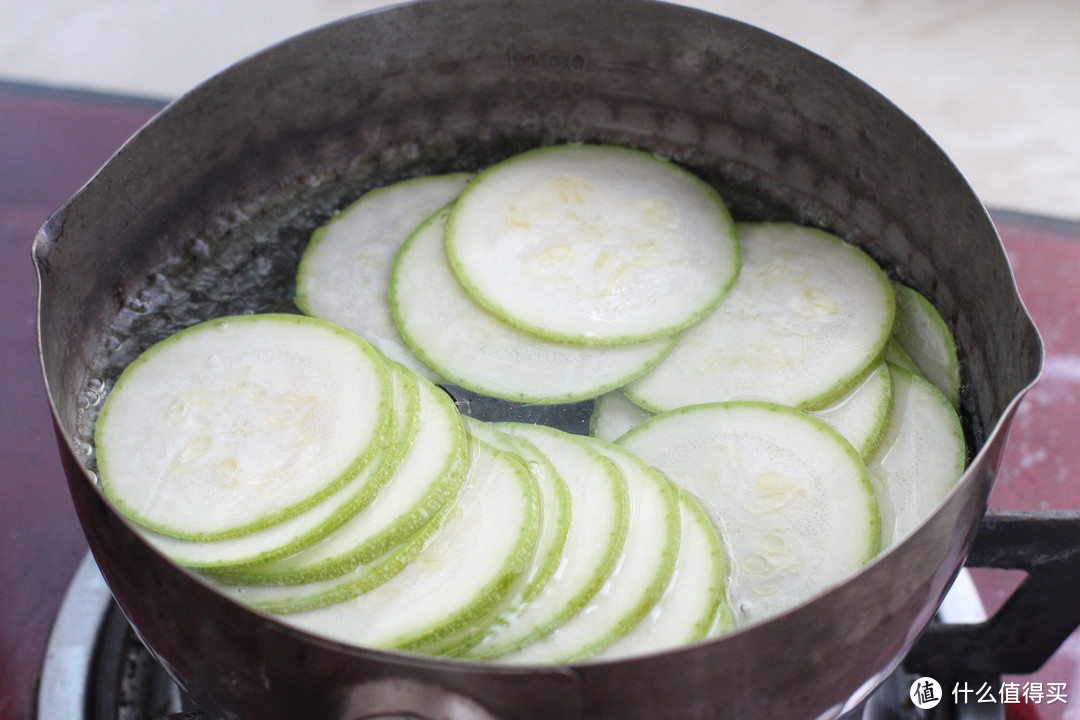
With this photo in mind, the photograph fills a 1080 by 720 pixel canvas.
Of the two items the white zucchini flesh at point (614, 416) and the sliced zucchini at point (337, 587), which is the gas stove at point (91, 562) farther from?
the white zucchini flesh at point (614, 416)

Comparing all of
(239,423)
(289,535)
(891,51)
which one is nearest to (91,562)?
(239,423)

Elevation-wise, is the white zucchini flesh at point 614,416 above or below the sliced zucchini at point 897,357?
below

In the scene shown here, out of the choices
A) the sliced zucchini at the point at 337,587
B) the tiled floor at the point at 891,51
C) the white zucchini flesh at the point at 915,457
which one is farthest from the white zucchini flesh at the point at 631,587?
the tiled floor at the point at 891,51

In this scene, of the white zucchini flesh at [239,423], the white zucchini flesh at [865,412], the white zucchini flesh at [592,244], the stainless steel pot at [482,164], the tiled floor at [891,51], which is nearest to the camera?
the stainless steel pot at [482,164]

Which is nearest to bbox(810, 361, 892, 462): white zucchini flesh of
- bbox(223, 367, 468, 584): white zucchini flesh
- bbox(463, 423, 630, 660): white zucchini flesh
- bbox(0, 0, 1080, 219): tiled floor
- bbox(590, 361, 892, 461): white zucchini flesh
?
bbox(590, 361, 892, 461): white zucchini flesh

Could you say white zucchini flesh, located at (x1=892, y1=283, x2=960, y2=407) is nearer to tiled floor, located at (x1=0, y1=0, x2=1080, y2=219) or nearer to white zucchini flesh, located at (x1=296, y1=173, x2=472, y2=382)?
white zucchini flesh, located at (x1=296, y1=173, x2=472, y2=382)

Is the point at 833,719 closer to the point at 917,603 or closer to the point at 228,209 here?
the point at 917,603

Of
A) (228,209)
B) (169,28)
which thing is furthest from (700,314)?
(169,28)
